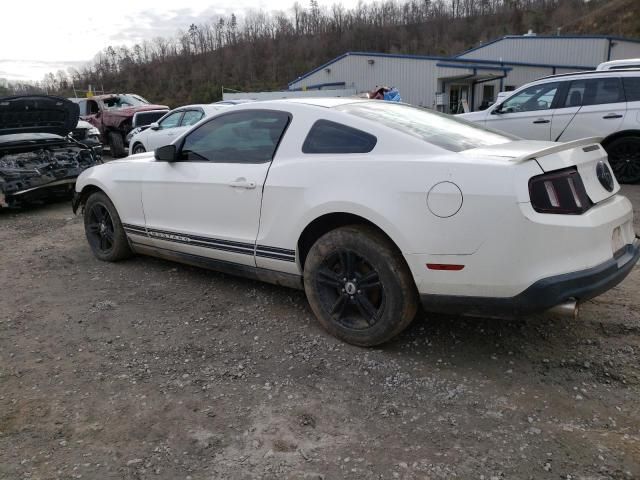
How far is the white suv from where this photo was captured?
25.3ft

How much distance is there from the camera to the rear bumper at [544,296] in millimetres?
2574

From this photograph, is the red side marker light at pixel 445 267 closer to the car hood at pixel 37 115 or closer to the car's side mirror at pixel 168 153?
the car's side mirror at pixel 168 153

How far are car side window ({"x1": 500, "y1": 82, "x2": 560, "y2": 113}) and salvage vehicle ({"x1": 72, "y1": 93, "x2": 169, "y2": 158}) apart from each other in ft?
37.8

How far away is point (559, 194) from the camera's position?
8.66 ft

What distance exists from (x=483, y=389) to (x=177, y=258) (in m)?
2.75

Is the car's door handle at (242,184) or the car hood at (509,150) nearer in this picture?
the car hood at (509,150)

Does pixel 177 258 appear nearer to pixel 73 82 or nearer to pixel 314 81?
pixel 314 81

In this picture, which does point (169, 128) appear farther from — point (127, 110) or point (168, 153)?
point (168, 153)

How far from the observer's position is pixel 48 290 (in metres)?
4.55

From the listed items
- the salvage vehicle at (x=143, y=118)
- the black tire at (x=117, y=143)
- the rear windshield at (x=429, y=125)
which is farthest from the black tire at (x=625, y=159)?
the black tire at (x=117, y=143)

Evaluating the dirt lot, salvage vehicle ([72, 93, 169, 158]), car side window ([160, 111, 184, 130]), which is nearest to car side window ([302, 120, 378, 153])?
the dirt lot

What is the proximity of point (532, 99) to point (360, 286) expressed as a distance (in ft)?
22.3

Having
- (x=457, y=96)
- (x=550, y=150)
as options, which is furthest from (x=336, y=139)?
(x=457, y=96)

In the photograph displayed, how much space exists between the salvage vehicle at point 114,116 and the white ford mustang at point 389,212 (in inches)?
510
